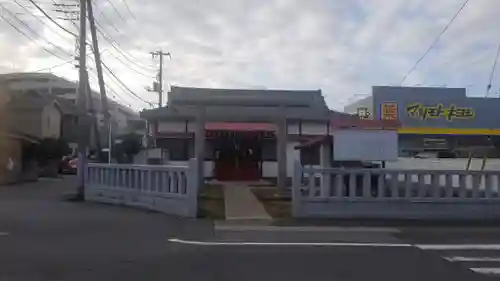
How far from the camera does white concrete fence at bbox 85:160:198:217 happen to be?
1373 centimetres

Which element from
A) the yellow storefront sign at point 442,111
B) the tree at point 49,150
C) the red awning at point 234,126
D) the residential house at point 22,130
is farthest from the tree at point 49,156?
the yellow storefront sign at point 442,111

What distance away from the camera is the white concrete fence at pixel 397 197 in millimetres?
13352

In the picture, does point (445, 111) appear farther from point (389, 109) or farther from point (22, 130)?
point (22, 130)

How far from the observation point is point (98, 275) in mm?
7289

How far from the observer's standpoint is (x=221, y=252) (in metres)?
9.12

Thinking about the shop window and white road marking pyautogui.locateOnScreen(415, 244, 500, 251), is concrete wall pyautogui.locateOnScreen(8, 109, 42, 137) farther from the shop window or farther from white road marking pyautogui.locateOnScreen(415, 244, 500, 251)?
white road marking pyautogui.locateOnScreen(415, 244, 500, 251)

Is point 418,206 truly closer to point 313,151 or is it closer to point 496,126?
point 313,151

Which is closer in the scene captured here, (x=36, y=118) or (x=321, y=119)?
(x=321, y=119)

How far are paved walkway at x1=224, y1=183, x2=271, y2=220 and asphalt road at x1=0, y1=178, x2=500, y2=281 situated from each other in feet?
3.98

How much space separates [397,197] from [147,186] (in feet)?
20.6

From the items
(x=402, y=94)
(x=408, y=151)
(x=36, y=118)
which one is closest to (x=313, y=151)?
(x=408, y=151)

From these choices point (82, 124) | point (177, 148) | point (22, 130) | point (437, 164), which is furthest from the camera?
point (22, 130)

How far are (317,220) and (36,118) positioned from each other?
3721 cm

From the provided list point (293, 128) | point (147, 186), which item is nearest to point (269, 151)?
point (293, 128)
